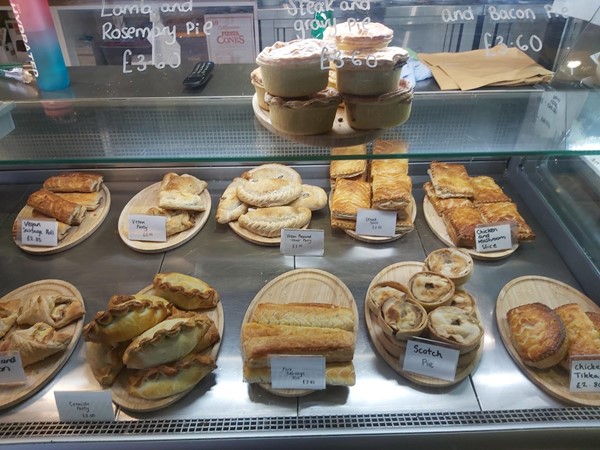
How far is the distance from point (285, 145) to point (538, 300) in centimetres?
114

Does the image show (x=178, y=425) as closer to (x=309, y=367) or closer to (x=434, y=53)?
(x=309, y=367)

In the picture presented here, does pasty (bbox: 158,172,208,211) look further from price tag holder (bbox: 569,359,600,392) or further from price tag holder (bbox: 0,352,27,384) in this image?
price tag holder (bbox: 569,359,600,392)

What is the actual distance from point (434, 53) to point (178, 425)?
5.19ft

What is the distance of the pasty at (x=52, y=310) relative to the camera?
61.6 inches

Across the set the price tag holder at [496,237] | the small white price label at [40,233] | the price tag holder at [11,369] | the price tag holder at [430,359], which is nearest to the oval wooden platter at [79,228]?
the small white price label at [40,233]

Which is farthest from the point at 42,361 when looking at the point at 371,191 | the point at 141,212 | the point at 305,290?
the point at 371,191

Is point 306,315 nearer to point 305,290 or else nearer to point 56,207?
point 305,290

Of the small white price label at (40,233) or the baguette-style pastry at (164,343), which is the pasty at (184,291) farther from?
the small white price label at (40,233)

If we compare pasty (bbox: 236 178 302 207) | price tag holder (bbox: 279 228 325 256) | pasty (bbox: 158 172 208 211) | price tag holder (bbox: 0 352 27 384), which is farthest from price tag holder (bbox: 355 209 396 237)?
price tag holder (bbox: 0 352 27 384)

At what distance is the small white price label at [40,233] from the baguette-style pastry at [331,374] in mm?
1035

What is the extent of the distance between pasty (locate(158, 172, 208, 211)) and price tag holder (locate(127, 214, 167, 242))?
0.07 metres

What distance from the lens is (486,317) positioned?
1.67 m

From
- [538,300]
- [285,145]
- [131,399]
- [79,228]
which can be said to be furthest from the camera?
[79,228]

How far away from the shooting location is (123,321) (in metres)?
1.40
